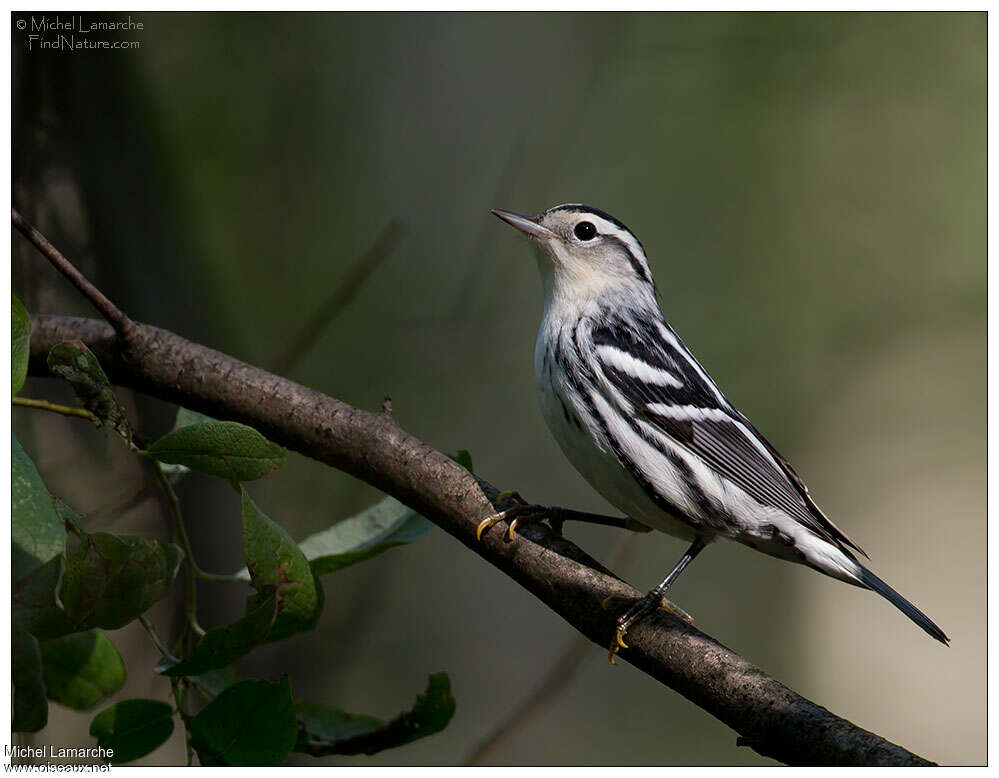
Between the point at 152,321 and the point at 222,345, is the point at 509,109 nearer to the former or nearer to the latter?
the point at 222,345

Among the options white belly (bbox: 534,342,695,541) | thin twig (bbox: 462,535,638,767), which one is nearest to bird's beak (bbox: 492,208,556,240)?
white belly (bbox: 534,342,695,541)

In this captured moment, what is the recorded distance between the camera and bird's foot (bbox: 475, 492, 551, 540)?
163 centimetres

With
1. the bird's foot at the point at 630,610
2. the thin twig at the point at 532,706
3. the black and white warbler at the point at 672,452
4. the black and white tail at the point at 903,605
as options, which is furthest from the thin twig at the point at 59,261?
the black and white tail at the point at 903,605

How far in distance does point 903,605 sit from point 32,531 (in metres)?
1.68

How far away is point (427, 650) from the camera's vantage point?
161 inches

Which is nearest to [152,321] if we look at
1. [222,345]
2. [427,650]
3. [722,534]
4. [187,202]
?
[222,345]

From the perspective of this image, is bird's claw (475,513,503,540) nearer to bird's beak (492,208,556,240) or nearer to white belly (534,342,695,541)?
white belly (534,342,695,541)

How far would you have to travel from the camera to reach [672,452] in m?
1.96

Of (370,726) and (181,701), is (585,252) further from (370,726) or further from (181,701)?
(181,701)

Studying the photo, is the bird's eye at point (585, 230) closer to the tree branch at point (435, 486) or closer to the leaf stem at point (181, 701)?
the tree branch at point (435, 486)

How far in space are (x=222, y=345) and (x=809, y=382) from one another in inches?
159

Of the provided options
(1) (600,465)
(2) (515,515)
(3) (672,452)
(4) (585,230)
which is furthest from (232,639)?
(4) (585,230)

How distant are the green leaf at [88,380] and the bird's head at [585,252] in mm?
1240

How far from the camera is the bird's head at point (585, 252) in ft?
7.85
